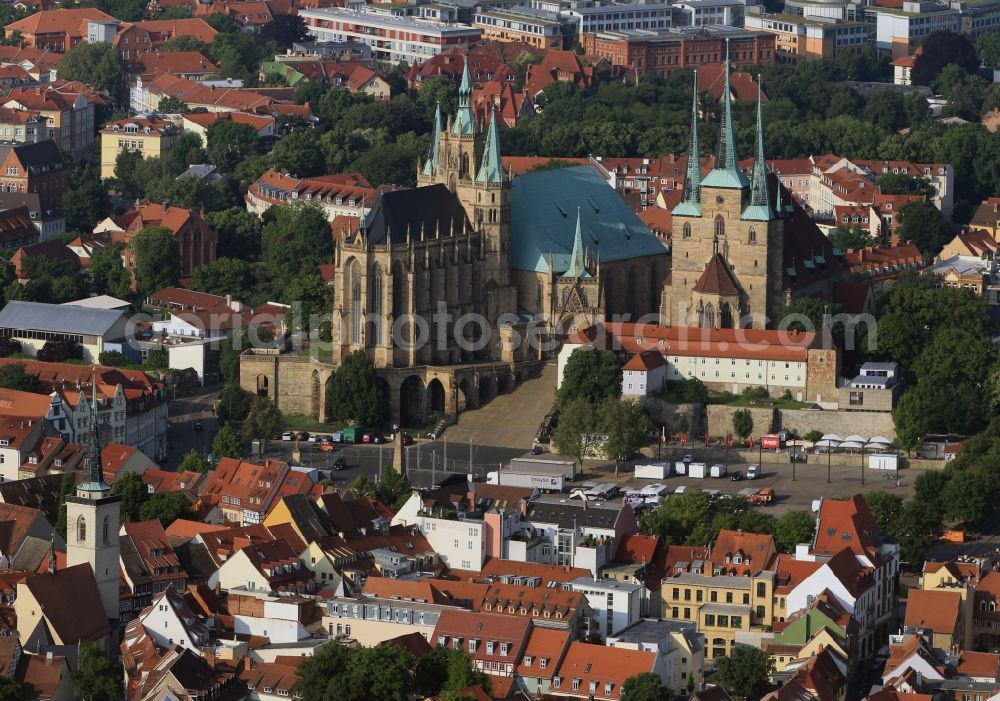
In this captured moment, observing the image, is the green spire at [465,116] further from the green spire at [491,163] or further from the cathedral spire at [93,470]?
the cathedral spire at [93,470]

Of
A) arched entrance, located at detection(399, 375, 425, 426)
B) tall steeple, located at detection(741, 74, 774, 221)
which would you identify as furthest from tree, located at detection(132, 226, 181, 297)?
tall steeple, located at detection(741, 74, 774, 221)

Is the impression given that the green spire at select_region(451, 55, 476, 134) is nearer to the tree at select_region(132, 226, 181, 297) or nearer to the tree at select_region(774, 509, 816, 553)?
the tree at select_region(132, 226, 181, 297)

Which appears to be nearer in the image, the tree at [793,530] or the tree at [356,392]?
the tree at [793,530]

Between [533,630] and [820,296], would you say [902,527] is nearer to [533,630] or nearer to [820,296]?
[533,630]

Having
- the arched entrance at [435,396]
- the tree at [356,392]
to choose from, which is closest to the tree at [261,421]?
the tree at [356,392]

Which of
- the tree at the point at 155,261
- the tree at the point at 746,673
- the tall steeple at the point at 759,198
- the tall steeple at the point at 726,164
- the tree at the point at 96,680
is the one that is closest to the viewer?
the tree at the point at 96,680

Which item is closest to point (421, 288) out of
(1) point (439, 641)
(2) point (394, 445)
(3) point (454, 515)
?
(2) point (394, 445)
